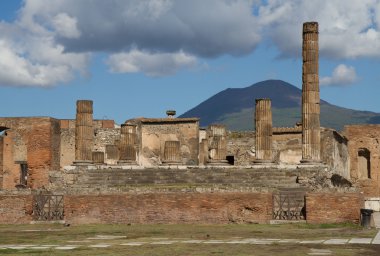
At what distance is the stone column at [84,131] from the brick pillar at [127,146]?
5.31 feet

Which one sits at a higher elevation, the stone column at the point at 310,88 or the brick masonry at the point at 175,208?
the stone column at the point at 310,88

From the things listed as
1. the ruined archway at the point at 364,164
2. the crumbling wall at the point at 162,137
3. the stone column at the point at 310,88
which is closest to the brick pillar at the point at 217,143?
the crumbling wall at the point at 162,137

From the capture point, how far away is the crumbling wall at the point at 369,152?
4603 cm

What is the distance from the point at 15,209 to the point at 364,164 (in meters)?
28.8

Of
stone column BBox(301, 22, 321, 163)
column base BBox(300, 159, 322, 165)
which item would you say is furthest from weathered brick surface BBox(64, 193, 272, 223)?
stone column BBox(301, 22, 321, 163)

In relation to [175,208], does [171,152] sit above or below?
above

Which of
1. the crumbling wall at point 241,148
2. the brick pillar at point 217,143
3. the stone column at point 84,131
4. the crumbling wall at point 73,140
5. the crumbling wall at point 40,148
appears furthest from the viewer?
the crumbling wall at point 73,140

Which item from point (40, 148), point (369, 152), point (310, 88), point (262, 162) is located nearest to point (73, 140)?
point (40, 148)

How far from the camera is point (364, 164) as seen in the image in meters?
46.9

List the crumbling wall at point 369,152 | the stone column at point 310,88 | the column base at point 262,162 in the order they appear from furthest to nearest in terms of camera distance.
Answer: the crumbling wall at point 369,152 → the column base at point 262,162 → the stone column at point 310,88

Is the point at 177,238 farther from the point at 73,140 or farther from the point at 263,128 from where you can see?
the point at 73,140

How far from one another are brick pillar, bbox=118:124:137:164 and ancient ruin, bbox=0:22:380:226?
0.05 meters

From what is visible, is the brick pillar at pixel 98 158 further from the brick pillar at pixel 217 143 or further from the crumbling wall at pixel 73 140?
the crumbling wall at pixel 73 140

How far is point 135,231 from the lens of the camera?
1927 centimetres
